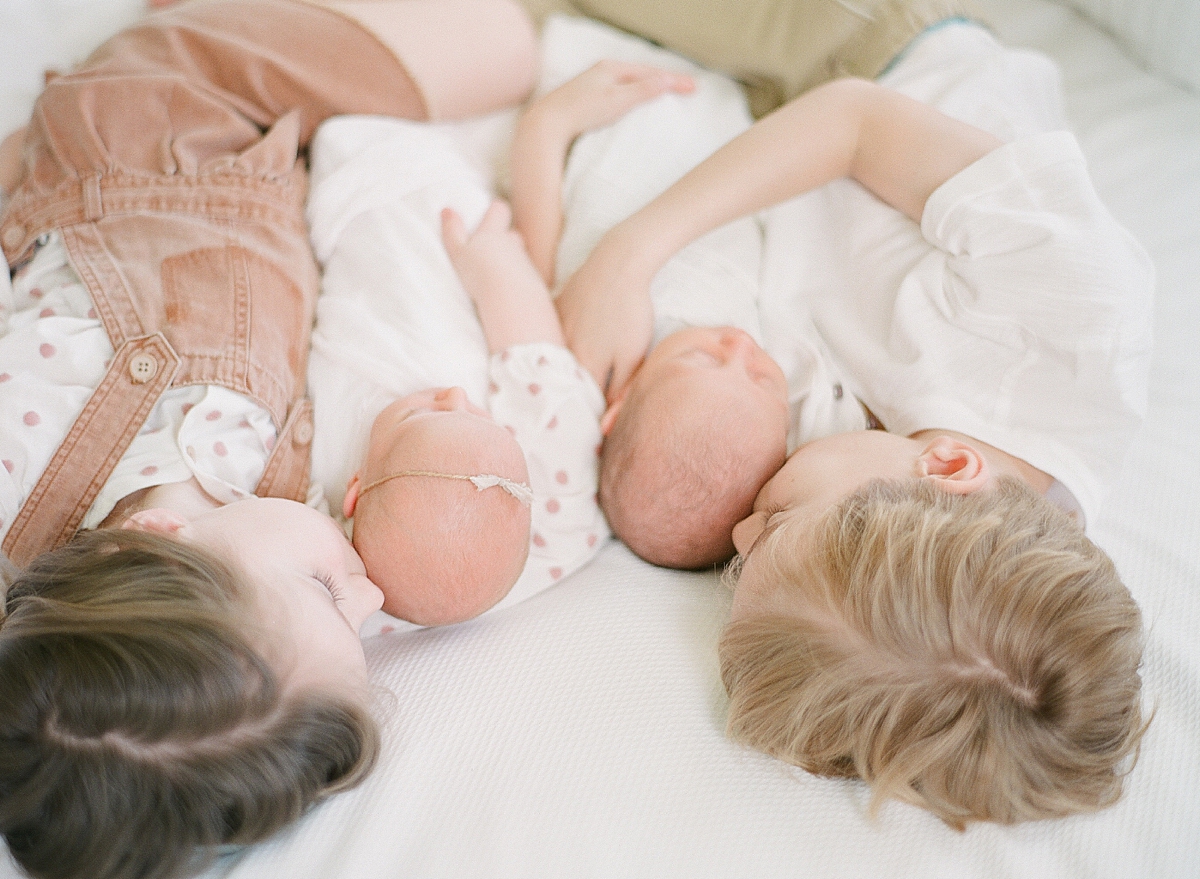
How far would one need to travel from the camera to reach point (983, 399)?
0.99m

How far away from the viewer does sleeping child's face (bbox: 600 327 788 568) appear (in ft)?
3.10

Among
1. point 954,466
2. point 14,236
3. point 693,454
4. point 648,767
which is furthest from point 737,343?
point 14,236

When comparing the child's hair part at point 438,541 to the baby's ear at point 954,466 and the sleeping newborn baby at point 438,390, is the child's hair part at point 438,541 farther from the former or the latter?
the baby's ear at point 954,466

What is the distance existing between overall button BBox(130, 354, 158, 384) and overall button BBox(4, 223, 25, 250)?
0.26 m

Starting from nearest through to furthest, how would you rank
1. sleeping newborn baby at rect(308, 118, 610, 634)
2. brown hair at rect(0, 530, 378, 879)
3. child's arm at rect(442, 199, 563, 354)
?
1. brown hair at rect(0, 530, 378, 879)
2. sleeping newborn baby at rect(308, 118, 610, 634)
3. child's arm at rect(442, 199, 563, 354)

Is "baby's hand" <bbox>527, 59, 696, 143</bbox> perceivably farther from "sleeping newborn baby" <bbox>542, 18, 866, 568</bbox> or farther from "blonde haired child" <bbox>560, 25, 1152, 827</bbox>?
"blonde haired child" <bbox>560, 25, 1152, 827</bbox>

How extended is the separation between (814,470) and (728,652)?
0.22 meters

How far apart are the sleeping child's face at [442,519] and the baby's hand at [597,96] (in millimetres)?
574

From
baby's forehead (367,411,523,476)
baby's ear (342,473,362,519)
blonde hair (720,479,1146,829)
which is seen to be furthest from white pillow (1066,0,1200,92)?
baby's ear (342,473,362,519)

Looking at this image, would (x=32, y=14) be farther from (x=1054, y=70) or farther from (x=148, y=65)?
(x=1054, y=70)

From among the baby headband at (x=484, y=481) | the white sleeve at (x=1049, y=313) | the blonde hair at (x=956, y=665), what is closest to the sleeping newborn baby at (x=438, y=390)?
the baby headband at (x=484, y=481)

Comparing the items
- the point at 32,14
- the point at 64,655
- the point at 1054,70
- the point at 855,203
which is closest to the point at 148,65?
the point at 32,14

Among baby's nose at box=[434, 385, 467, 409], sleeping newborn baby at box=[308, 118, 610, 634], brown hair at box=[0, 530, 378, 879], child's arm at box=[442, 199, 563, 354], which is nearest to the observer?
brown hair at box=[0, 530, 378, 879]

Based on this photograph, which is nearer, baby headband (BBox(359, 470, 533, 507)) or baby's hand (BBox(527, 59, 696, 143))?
baby headband (BBox(359, 470, 533, 507))
